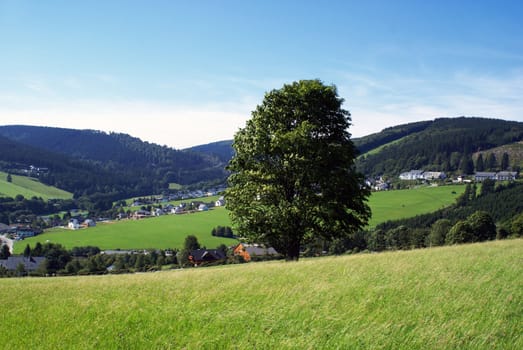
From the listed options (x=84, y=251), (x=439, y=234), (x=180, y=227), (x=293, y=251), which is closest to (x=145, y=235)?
(x=180, y=227)

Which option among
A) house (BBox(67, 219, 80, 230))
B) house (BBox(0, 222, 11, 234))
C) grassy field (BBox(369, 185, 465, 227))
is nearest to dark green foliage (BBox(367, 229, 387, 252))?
grassy field (BBox(369, 185, 465, 227))

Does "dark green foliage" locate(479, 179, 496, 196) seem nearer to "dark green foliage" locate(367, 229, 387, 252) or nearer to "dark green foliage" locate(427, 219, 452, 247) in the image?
"dark green foliage" locate(367, 229, 387, 252)

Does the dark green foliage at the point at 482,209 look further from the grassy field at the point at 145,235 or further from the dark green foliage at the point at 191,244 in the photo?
the grassy field at the point at 145,235

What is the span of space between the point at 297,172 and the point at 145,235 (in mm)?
119990

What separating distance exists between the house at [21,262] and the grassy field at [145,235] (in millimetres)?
19992

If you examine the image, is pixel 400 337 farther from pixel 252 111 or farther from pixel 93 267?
pixel 93 267

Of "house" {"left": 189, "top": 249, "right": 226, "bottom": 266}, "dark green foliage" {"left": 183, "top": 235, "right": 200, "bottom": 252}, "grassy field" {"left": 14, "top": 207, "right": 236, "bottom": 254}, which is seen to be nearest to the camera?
"house" {"left": 189, "top": 249, "right": 226, "bottom": 266}

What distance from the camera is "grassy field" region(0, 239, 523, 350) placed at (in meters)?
9.79

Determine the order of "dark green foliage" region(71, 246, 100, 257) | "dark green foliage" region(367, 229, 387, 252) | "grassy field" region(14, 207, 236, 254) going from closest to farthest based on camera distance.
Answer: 1. "dark green foliage" region(367, 229, 387, 252)
2. "dark green foliage" region(71, 246, 100, 257)
3. "grassy field" region(14, 207, 236, 254)

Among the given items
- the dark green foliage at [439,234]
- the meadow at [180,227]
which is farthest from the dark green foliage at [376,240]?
the meadow at [180,227]

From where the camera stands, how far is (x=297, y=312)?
1172cm

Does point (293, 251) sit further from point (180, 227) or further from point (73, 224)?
point (73, 224)

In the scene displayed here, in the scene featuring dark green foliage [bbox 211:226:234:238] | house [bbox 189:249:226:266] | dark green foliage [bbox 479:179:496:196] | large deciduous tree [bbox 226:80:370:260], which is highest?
large deciduous tree [bbox 226:80:370:260]

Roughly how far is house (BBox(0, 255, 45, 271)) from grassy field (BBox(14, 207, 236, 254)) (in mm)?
19992
